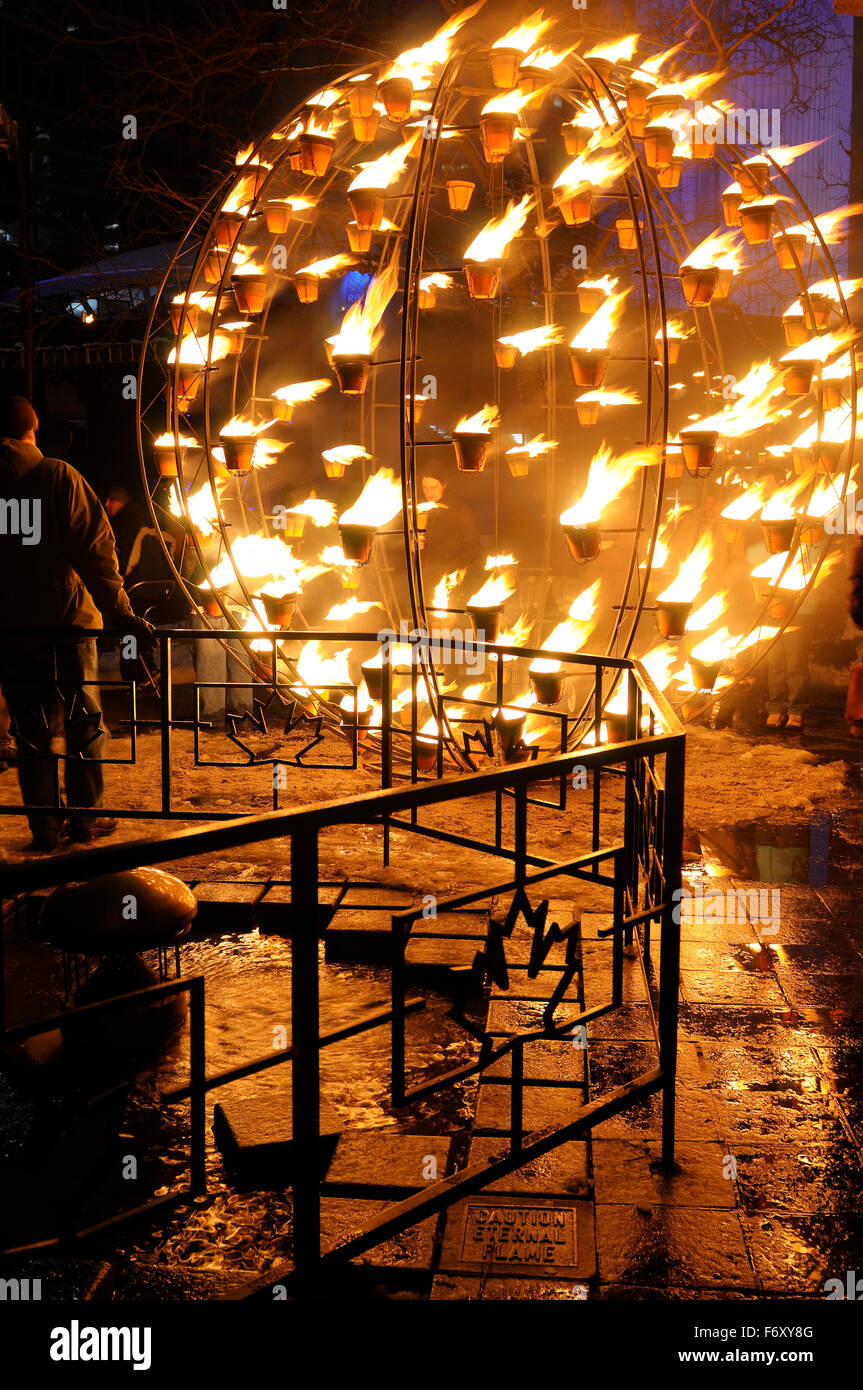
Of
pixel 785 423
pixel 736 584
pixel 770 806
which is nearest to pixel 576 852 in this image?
pixel 770 806

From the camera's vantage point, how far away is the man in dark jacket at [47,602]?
19.2 ft

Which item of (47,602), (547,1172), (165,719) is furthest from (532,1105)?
(47,602)

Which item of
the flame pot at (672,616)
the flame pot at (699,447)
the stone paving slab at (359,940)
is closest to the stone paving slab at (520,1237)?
the stone paving slab at (359,940)

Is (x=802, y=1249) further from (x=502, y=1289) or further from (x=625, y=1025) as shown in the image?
(x=625, y=1025)

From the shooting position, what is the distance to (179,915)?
13.4 feet

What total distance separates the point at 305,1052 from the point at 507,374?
11794 millimetres

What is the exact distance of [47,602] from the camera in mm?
6051

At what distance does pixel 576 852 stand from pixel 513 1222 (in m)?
3.49

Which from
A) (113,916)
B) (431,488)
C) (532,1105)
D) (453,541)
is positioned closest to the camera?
(532,1105)

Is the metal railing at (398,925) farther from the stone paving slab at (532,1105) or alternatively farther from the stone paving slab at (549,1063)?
the stone paving slab at (549,1063)

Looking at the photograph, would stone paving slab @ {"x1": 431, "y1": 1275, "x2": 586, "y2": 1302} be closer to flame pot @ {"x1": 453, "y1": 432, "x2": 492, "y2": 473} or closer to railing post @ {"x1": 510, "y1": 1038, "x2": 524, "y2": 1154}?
railing post @ {"x1": 510, "y1": 1038, "x2": 524, "y2": 1154}

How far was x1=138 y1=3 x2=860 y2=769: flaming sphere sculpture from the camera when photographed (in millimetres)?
5773

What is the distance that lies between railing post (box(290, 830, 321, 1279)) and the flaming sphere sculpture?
285 centimetres

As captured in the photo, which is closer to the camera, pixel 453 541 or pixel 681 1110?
pixel 681 1110
